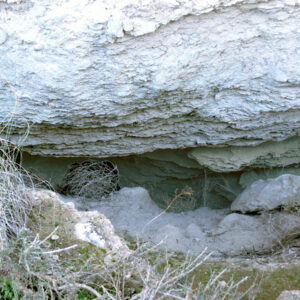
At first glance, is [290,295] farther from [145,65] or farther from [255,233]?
[145,65]

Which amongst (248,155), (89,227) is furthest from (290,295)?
(248,155)

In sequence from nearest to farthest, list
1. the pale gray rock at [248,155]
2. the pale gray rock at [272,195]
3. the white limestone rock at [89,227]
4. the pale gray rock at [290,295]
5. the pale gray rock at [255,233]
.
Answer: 1. the pale gray rock at [290,295]
2. the white limestone rock at [89,227]
3. the pale gray rock at [255,233]
4. the pale gray rock at [272,195]
5. the pale gray rock at [248,155]

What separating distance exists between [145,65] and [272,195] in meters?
1.52

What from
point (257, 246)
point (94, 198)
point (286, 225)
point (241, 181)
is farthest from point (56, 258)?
point (241, 181)

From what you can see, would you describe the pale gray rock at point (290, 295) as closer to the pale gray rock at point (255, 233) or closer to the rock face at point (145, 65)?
the pale gray rock at point (255, 233)

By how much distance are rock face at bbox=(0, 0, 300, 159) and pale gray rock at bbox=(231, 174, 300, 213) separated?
50 cm

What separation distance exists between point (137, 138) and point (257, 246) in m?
1.20

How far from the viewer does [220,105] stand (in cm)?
282

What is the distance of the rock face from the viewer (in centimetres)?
221

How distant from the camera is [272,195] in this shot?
10.5 feet

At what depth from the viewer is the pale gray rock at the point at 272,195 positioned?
10.2 feet

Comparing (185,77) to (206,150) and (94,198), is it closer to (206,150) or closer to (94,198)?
(206,150)

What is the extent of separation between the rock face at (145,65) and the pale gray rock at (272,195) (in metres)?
0.50

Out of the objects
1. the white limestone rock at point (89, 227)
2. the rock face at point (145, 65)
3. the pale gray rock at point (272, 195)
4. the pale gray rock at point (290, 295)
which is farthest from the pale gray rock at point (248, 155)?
the pale gray rock at point (290, 295)
